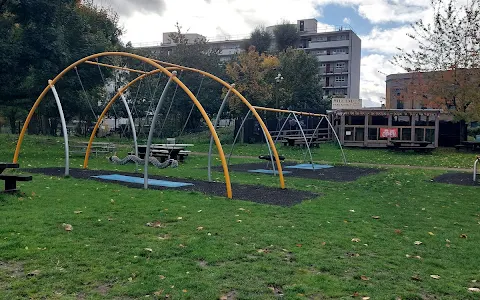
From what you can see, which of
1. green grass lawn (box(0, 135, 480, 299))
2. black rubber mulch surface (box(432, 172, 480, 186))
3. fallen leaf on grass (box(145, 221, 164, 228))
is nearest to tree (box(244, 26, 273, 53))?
black rubber mulch surface (box(432, 172, 480, 186))

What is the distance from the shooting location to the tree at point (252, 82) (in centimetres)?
3369

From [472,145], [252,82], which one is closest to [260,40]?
[252,82]

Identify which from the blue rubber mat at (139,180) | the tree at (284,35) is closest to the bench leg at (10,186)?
the blue rubber mat at (139,180)

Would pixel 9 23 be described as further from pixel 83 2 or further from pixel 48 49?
pixel 83 2

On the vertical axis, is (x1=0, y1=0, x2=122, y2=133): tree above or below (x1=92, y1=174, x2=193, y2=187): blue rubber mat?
above

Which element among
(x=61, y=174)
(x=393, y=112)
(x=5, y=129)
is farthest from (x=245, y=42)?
(x=61, y=174)

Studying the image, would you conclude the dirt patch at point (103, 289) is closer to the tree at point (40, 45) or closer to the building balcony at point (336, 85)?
the tree at point (40, 45)

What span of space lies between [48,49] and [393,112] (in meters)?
20.7

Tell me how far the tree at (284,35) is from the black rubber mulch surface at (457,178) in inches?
1981

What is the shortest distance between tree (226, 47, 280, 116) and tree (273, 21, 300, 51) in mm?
26937

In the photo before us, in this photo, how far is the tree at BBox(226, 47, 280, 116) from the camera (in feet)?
111

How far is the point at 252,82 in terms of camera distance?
34188mm

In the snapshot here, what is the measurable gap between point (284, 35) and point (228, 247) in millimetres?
61435

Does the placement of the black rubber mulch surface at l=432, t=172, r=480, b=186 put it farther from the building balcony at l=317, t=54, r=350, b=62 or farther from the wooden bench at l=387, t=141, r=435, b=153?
the building balcony at l=317, t=54, r=350, b=62
